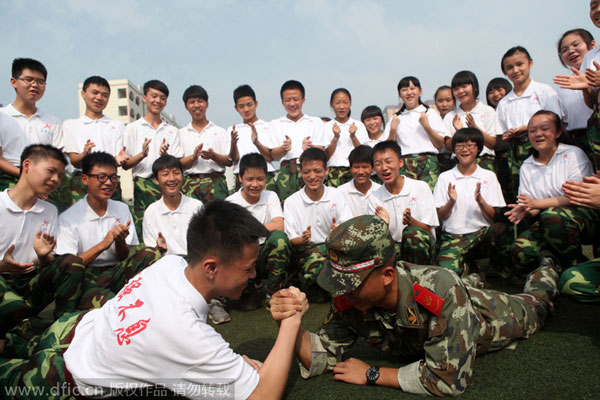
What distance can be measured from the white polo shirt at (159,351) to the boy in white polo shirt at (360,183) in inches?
123

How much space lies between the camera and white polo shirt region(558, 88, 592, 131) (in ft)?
13.7

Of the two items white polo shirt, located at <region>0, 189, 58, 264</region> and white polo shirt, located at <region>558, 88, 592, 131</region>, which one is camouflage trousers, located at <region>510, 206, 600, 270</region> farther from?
white polo shirt, located at <region>0, 189, 58, 264</region>

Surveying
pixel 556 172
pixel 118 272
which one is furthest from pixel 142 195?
pixel 556 172

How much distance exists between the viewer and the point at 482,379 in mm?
2248

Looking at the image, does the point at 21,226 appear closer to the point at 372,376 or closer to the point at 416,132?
the point at 372,376

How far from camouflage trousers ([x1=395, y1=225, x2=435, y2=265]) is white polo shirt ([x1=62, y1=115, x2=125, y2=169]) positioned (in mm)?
3894

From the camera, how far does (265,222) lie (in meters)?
4.45

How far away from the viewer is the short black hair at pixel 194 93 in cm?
571

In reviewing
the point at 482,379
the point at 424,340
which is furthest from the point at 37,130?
the point at 482,379

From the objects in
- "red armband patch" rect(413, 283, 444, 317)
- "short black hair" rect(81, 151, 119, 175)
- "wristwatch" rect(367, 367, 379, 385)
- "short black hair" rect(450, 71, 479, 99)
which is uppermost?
"short black hair" rect(450, 71, 479, 99)

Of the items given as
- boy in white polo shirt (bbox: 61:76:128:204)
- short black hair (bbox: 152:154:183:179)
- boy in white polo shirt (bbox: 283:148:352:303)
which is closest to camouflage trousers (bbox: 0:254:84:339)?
short black hair (bbox: 152:154:183:179)

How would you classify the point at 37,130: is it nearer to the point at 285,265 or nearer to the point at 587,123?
the point at 285,265

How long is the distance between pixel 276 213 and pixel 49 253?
2256 millimetres

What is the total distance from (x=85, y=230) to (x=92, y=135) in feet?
5.93
